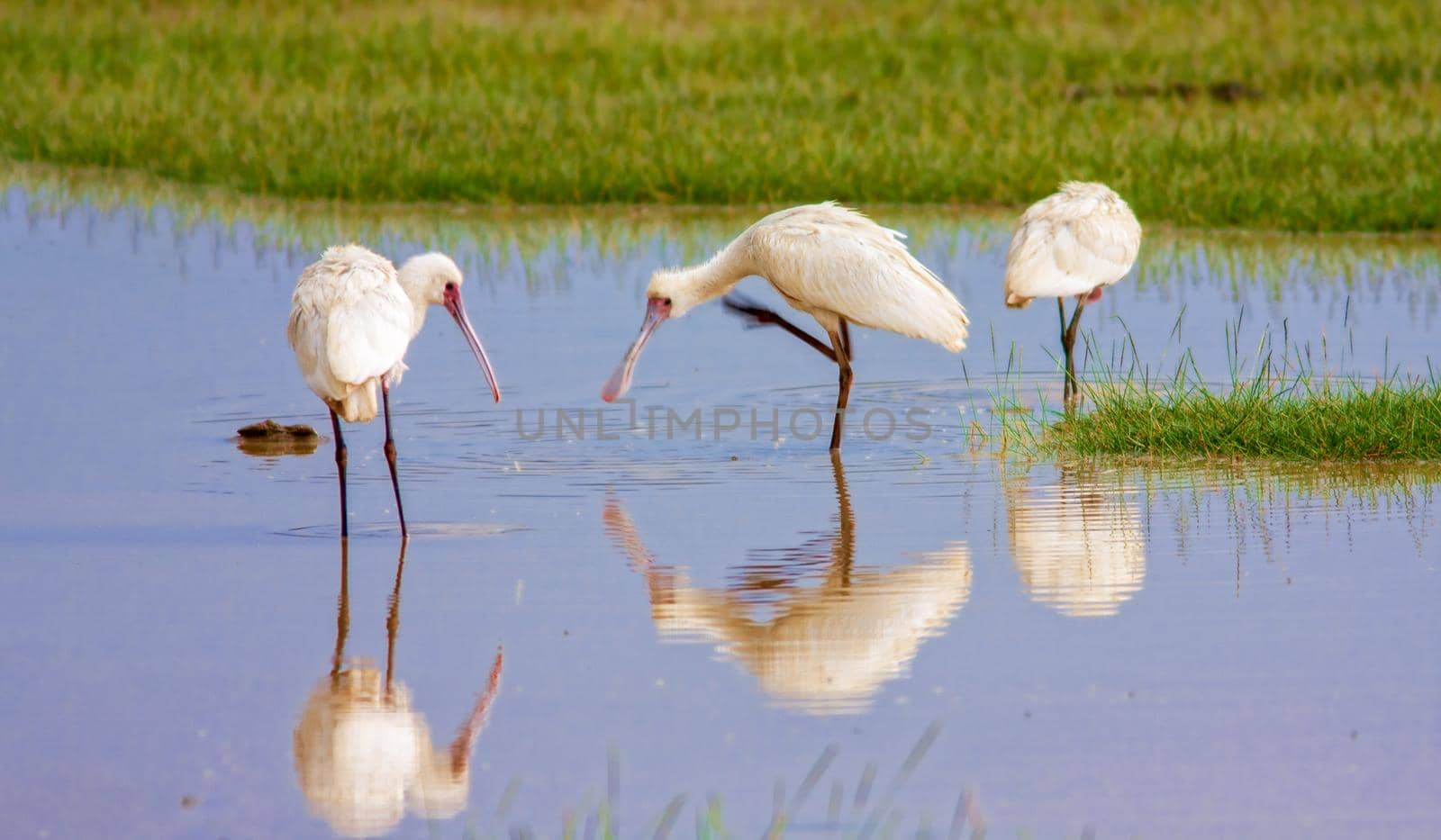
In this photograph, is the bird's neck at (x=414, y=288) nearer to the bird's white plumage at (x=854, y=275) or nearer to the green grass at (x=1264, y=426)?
the bird's white plumage at (x=854, y=275)

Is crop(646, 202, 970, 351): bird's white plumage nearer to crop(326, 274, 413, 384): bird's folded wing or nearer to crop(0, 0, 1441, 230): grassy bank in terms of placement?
crop(326, 274, 413, 384): bird's folded wing

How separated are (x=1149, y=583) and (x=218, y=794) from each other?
293cm

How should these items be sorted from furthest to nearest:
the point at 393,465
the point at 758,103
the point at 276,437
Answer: the point at 758,103, the point at 276,437, the point at 393,465

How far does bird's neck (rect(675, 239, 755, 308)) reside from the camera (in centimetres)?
1104

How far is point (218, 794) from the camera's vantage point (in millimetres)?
5012

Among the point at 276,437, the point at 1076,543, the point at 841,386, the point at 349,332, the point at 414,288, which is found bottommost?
the point at 1076,543

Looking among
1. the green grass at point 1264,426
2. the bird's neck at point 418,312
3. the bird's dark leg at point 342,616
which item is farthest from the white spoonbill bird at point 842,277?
the bird's dark leg at point 342,616

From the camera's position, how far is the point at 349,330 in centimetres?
788

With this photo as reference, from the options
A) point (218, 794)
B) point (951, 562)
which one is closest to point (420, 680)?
point (218, 794)

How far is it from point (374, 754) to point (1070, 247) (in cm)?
718

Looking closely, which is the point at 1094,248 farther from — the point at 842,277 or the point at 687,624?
the point at 687,624

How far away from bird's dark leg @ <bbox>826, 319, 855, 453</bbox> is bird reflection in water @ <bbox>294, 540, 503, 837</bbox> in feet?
13.3

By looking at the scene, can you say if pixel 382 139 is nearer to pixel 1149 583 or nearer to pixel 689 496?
pixel 689 496

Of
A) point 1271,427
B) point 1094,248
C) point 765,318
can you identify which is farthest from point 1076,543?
point 1094,248
